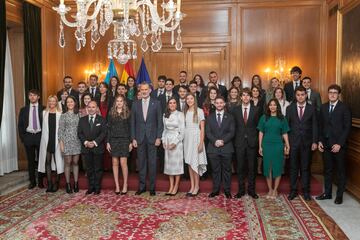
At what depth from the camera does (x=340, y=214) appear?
5109 mm

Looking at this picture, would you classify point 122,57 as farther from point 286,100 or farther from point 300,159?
point 286,100

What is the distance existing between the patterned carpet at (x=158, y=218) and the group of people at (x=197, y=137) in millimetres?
393

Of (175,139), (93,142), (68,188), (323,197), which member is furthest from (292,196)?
(68,188)

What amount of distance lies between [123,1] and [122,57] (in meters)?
0.74

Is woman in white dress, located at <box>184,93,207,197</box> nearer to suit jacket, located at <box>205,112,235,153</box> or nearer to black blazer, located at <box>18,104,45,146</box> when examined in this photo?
suit jacket, located at <box>205,112,235,153</box>

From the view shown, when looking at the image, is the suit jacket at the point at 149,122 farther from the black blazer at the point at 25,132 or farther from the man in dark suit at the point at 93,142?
the black blazer at the point at 25,132

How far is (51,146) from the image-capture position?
6395 millimetres

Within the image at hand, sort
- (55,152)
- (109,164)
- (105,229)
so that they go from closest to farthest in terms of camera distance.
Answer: (105,229), (55,152), (109,164)

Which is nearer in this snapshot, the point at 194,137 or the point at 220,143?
the point at 220,143

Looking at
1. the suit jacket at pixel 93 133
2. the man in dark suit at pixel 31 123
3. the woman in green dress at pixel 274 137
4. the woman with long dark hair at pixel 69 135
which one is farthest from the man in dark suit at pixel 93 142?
the woman in green dress at pixel 274 137

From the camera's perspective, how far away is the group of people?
5.78 meters

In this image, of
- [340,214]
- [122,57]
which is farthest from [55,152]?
[340,214]

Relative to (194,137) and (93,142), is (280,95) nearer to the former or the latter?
(194,137)

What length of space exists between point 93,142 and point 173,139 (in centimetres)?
126
